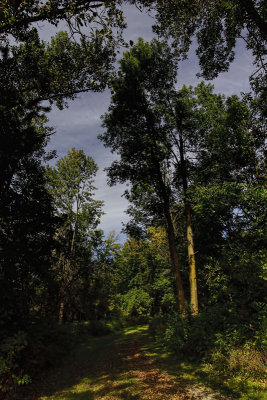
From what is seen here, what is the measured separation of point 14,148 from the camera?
29.8 ft

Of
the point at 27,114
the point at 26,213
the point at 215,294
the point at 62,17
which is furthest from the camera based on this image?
the point at 215,294

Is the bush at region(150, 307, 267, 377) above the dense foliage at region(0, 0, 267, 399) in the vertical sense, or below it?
below

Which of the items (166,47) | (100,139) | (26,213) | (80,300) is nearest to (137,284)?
(80,300)

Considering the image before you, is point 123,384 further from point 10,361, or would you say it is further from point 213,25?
point 213,25

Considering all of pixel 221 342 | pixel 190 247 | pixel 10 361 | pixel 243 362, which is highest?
pixel 190 247

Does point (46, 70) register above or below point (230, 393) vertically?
above

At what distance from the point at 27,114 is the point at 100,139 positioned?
16.7ft

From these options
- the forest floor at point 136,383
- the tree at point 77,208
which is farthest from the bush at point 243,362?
the tree at point 77,208

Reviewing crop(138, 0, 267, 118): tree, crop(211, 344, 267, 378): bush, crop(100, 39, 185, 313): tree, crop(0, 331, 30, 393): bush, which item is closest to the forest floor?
crop(211, 344, 267, 378): bush

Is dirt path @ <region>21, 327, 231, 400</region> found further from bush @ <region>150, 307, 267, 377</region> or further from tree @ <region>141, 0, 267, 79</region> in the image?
tree @ <region>141, 0, 267, 79</region>

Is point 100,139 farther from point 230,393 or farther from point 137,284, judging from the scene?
point 137,284

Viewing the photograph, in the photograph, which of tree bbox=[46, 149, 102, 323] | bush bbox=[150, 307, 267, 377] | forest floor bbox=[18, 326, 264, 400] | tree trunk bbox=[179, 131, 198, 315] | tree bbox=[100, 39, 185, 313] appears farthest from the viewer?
tree bbox=[46, 149, 102, 323]

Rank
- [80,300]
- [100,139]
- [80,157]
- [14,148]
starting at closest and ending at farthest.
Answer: [14,148] → [100,139] → [80,157] → [80,300]

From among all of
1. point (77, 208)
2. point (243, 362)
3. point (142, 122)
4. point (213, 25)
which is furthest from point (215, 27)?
point (77, 208)
